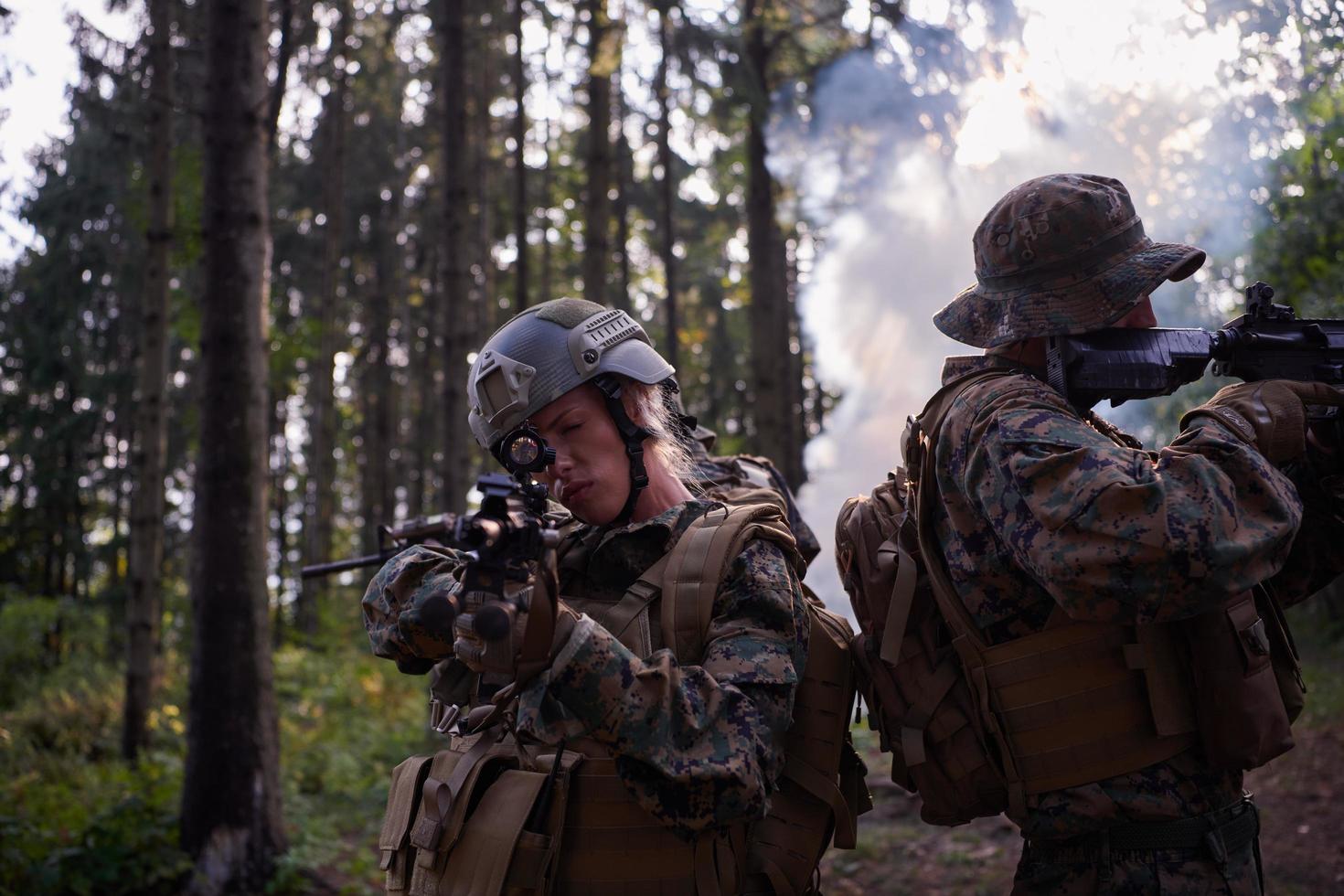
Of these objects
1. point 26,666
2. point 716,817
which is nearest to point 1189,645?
point 716,817

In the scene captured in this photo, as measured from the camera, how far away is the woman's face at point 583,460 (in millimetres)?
2555

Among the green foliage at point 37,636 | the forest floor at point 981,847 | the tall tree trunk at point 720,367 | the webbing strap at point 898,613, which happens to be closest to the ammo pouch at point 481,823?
the webbing strap at point 898,613

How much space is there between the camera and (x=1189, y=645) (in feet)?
7.96

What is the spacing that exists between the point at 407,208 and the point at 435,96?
6.79m

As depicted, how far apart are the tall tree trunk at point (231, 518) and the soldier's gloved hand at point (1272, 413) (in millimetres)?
5617

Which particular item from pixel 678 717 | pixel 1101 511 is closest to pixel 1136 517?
pixel 1101 511

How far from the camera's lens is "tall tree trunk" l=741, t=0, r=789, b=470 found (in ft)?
33.6

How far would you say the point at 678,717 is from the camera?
6.70 feet

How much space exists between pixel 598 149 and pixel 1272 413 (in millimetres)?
9249

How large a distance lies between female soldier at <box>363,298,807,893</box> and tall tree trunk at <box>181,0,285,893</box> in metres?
4.26

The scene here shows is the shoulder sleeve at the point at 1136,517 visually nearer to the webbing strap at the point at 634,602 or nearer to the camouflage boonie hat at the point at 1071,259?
the camouflage boonie hat at the point at 1071,259

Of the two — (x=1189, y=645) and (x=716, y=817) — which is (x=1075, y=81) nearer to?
(x=1189, y=645)

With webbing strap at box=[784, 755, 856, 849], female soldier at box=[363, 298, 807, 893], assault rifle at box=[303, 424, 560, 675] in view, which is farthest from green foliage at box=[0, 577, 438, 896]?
assault rifle at box=[303, 424, 560, 675]

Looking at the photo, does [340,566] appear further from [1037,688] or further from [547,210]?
[547,210]
